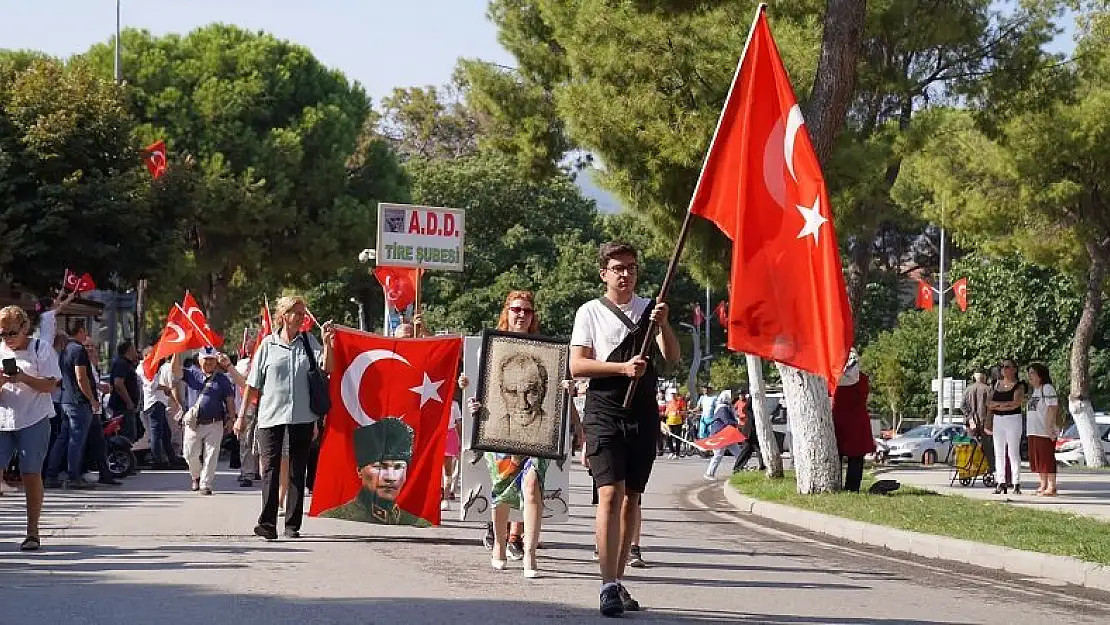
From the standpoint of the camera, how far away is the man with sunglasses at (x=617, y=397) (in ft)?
30.0

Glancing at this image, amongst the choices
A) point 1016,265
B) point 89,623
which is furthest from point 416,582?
point 1016,265

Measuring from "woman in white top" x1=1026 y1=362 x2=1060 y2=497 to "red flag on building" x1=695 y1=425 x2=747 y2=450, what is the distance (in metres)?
5.57

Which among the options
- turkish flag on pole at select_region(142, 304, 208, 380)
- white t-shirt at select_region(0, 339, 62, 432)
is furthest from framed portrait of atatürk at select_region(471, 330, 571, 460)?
turkish flag on pole at select_region(142, 304, 208, 380)

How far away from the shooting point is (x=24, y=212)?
110 ft

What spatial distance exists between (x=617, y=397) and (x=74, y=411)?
36.8 feet

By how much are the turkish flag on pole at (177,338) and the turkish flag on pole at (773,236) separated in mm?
15775

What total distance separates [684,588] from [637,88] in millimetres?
15813

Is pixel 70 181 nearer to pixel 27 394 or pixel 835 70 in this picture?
pixel 835 70

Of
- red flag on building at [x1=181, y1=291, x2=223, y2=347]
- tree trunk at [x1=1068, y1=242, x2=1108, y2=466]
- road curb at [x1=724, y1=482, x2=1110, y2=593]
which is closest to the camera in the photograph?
road curb at [x1=724, y1=482, x2=1110, y2=593]

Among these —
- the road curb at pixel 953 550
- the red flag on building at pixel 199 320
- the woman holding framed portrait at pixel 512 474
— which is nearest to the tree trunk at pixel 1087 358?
the red flag on building at pixel 199 320

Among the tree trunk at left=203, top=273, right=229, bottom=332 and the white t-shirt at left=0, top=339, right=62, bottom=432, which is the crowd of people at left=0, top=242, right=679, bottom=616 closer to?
the white t-shirt at left=0, top=339, right=62, bottom=432

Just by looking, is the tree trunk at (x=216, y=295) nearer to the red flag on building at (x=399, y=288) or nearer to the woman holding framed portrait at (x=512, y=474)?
the red flag on building at (x=399, y=288)

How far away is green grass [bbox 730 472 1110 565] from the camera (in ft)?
43.2

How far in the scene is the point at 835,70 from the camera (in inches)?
751
